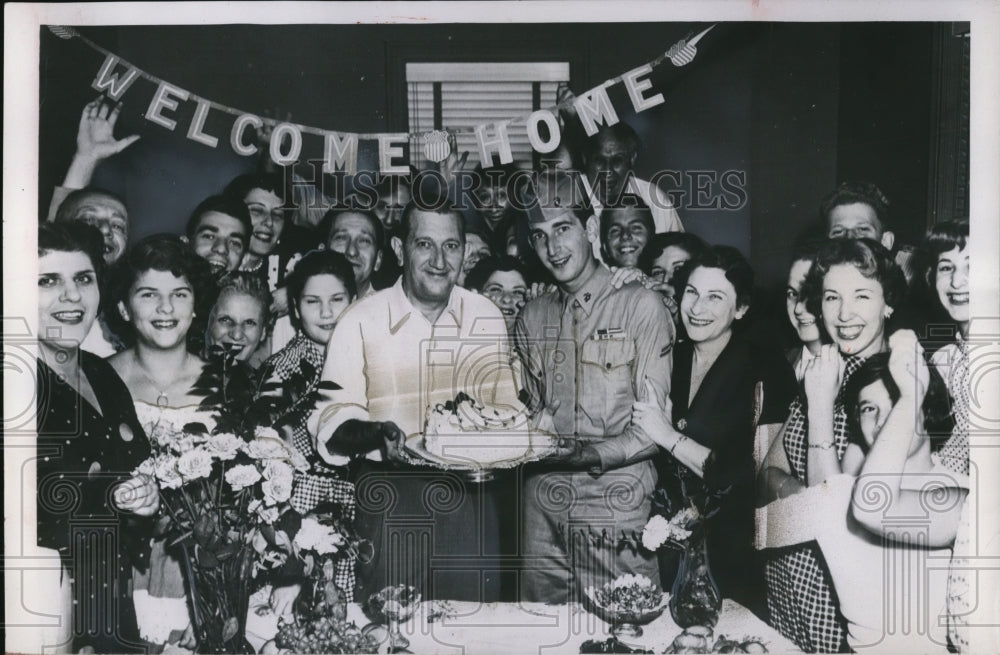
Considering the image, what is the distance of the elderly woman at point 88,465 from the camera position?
16.8 ft

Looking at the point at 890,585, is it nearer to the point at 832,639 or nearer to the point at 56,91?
the point at 832,639

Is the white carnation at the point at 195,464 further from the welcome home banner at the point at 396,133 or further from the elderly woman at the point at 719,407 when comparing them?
the elderly woman at the point at 719,407

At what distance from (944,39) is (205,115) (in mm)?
3207

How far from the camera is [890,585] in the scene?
203 inches

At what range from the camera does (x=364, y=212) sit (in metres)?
5.12

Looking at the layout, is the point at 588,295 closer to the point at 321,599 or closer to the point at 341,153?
the point at 341,153

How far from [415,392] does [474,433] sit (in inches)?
12.2

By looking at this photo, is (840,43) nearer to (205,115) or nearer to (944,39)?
(944,39)

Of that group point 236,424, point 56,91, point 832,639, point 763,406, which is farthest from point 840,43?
point 56,91

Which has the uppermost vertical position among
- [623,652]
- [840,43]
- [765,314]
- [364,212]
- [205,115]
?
[840,43]

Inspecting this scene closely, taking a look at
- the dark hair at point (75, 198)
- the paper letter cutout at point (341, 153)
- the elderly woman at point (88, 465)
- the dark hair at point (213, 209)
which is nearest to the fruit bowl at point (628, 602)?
the elderly woman at point (88, 465)

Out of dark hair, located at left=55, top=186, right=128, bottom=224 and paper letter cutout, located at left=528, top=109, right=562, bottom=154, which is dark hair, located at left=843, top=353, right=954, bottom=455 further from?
dark hair, located at left=55, top=186, right=128, bottom=224

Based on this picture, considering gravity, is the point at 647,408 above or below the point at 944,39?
below

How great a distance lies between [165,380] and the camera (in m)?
5.13
